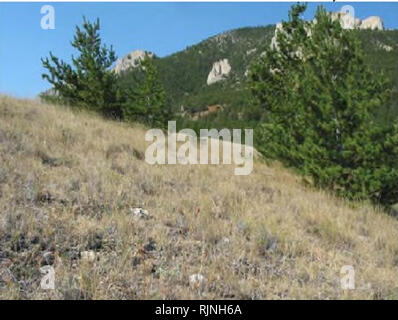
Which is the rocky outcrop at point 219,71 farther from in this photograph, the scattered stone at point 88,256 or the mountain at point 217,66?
the scattered stone at point 88,256

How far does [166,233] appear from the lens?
470 centimetres

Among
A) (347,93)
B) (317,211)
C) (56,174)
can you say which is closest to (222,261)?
(317,211)

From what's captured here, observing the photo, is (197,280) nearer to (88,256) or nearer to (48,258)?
(88,256)

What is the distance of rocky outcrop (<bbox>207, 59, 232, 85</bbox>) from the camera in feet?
464

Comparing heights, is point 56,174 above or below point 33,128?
below

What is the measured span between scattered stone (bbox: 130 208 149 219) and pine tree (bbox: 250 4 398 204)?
4771 mm

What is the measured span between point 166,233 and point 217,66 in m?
143

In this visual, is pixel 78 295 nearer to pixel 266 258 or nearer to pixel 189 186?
pixel 266 258

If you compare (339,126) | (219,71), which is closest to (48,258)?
(339,126)

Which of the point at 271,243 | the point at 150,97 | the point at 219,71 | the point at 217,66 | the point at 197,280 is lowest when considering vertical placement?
the point at 197,280

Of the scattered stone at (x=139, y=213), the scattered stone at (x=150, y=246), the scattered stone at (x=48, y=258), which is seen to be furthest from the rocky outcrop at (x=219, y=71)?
the scattered stone at (x=48, y=258)

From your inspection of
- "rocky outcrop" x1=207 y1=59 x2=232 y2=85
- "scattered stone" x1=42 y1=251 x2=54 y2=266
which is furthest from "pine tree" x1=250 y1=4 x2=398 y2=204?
"rocky outcrop" x1=207 y1=59 x2=232 y2=85
